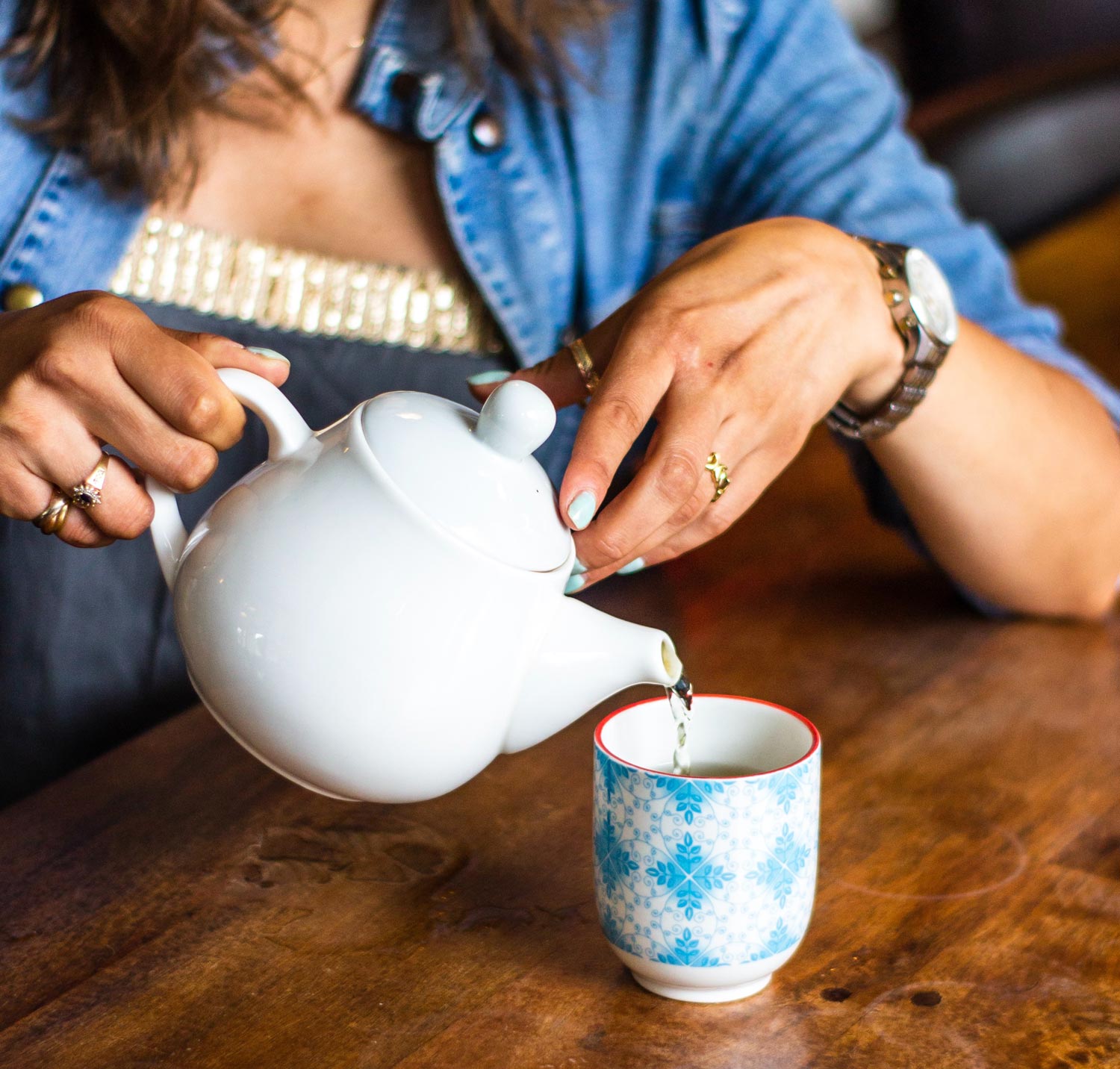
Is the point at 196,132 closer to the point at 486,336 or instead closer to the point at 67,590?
the point at 486,336

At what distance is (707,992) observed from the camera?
573mm

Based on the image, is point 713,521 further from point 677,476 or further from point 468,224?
point 468,224

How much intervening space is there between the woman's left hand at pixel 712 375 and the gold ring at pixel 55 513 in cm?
24

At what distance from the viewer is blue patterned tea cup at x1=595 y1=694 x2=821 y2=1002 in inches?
21.5

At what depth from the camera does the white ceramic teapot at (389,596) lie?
505 mm

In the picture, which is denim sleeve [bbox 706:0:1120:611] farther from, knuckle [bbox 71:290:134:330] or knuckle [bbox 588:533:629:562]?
knuckle [bbox 71:290:134:330]

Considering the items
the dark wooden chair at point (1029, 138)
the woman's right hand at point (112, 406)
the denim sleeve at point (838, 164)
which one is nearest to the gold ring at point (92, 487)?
the woman's right hand at point (112, 406)

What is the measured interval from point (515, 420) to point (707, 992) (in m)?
0.29

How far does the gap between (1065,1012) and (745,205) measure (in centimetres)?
77

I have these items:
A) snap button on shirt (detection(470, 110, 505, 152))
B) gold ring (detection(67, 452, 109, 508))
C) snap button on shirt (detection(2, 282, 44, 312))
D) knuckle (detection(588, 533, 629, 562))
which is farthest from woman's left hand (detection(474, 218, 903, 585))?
snap button on shirt (detection(2, 282, 44, 312))

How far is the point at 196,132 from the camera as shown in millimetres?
1011

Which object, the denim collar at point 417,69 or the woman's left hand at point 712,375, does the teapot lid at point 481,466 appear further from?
the denim collar at point 417,69

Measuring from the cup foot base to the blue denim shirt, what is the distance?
0.57 meters

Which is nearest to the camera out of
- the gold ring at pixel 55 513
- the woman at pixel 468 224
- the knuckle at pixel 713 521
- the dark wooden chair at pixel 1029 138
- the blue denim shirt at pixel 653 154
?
the gold ring at pixel 55 513
